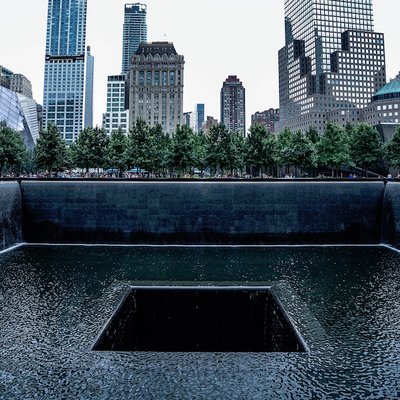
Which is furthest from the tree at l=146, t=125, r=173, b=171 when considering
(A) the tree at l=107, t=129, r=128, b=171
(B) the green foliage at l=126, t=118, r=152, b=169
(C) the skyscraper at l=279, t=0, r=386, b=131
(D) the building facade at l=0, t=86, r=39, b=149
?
(C) the skyscraper at l=279, t=0, r=386, b=131

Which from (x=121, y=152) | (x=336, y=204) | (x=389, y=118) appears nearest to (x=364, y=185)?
(x=336, y=204)

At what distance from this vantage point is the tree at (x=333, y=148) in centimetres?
5100

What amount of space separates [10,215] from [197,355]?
53.9ft

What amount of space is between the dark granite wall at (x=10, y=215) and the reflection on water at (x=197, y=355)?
4204 mm

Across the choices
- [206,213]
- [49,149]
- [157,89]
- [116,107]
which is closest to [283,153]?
[49,149]

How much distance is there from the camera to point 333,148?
51719 millimetres

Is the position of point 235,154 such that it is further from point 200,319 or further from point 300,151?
point 200,319

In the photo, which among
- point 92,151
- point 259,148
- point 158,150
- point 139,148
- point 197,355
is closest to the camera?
point 197,355

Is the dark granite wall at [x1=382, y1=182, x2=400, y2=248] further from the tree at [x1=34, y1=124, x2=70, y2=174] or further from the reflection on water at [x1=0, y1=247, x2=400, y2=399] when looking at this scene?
the tree at [x1=34, y1=124, x2=70, y2=174]

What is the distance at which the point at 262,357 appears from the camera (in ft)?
21.6

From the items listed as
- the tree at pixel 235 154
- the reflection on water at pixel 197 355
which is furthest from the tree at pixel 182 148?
the reflection on water at pixel 197 355

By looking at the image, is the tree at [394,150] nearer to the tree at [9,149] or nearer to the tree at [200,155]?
the tree at [200,155]

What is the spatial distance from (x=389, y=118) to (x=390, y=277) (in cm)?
12677

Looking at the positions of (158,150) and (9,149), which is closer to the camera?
(9,149)
